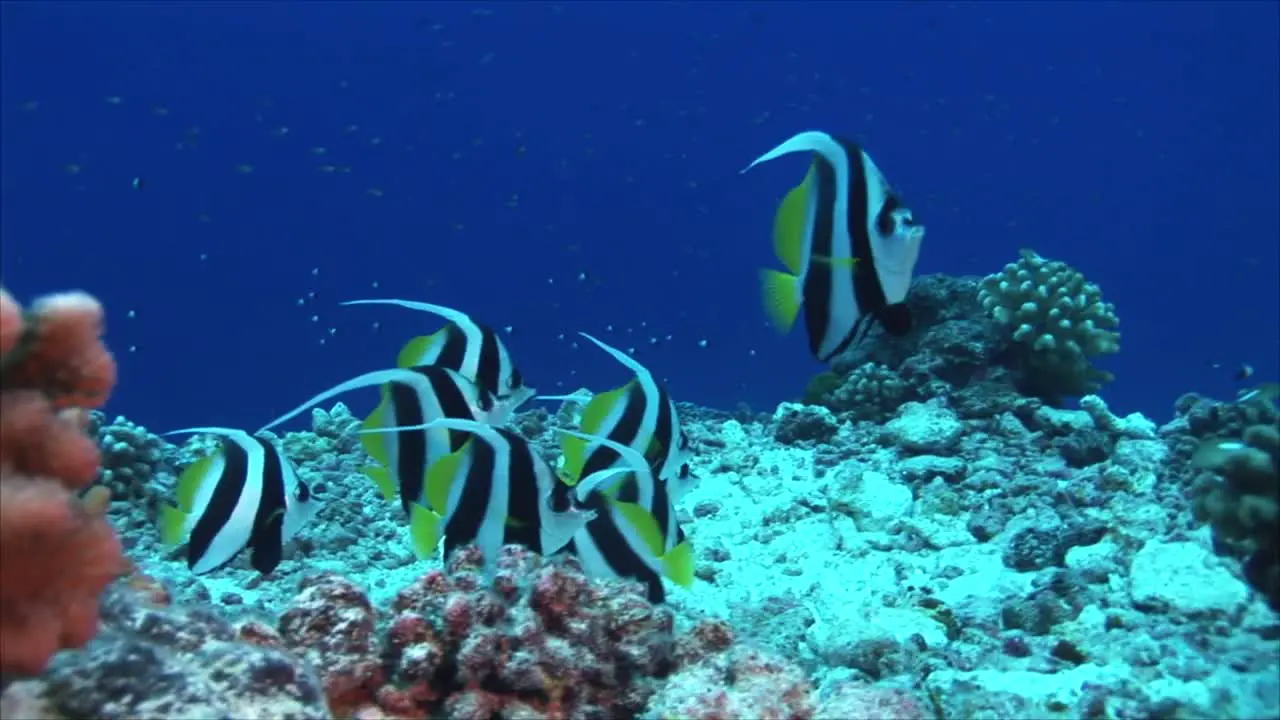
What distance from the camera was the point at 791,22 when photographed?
135ft

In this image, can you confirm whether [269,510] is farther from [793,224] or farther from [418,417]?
[793,224]

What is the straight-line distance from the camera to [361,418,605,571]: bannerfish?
9.61ft

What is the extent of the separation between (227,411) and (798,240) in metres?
33.6

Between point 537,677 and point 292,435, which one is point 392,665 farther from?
point 292,435

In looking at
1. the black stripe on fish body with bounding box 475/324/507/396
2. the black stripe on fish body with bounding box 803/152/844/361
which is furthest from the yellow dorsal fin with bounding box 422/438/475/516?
the black stripe on fish body with bounding box 803/152/844/361

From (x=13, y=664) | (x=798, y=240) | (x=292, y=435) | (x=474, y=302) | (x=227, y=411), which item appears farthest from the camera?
(x=474, y=302)

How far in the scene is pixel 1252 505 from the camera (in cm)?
268

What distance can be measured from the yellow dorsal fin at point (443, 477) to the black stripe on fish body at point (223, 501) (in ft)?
2.28

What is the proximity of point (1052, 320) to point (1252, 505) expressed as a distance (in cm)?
532

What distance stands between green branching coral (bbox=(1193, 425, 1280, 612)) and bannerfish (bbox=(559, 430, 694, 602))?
1.62 meters

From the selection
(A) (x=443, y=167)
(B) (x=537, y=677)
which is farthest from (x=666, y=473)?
(A) (x=443, y=167)

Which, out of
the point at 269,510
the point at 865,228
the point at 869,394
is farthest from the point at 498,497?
the point at 869,394

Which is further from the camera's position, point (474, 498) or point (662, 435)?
point (662, 435)

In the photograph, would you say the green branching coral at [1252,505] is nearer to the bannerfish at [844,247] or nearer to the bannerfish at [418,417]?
the bannerfish at [844,247]
